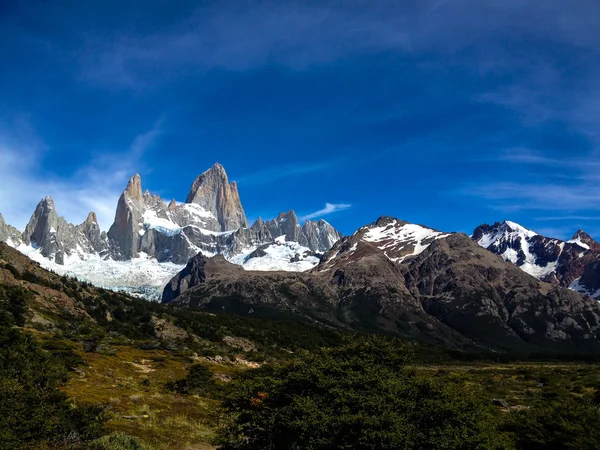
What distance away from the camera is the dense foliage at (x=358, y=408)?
2538 centimetres

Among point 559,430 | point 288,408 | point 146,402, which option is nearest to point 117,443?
point 288,408

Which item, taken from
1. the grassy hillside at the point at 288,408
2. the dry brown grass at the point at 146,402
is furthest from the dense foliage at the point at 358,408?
the dry brown grass at the point at 146,402

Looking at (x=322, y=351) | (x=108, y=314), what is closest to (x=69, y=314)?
(x=108, y=314)

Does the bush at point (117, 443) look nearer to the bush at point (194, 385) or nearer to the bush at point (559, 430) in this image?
the bush at point (559, 430)

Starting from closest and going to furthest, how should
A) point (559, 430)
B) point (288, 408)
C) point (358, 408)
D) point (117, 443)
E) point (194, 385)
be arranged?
point (358, 408) → point (288, 408) → point (117, 443) → point (559, 430) → point (194, 385)

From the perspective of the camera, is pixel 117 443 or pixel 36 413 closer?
pixel 36 413

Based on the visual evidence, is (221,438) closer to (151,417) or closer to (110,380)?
(151,417)

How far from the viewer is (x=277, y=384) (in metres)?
31.8

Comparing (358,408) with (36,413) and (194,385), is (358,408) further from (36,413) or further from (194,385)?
(194,385)

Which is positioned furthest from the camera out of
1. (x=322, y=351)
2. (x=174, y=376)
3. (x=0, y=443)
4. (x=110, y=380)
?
(x=174, y=376)

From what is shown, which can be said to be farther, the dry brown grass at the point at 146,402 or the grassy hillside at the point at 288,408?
the dry brown grass at the point at 146,402

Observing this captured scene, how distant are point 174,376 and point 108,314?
95077 mm

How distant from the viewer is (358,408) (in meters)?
27.5

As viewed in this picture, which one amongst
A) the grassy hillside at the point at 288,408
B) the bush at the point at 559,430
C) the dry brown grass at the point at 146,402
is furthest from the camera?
the dry brown grass at the point at 146,402
